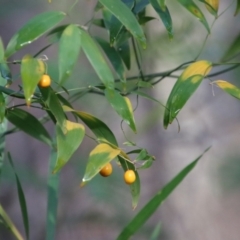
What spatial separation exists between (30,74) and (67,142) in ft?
0.23

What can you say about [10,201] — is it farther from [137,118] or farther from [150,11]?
[150,11]

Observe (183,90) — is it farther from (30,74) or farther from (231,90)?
(30,74)

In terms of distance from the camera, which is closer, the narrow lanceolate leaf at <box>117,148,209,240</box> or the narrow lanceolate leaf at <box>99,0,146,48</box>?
the narrow lanceolate leaf at <box>99,0,146,48</box>

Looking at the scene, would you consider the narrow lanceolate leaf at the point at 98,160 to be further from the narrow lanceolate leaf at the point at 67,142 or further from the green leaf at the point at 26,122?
the green leaf at the point at 26,122

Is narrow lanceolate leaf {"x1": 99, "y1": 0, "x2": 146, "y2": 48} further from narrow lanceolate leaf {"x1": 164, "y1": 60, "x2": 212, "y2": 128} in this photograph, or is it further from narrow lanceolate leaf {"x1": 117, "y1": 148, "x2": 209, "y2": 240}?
narrow lanceolate leaf {"x1": 117, "y1": 148, "x2": 209, "y2": 240}

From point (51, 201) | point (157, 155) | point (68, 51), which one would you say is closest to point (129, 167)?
Answer: point (68, 51)

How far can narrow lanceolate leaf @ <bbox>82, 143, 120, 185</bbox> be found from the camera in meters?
0.33

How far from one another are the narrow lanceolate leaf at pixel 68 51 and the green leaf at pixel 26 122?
16 centimetres

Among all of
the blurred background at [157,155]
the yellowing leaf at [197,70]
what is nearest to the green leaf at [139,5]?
the yellowing leaf at [197,70]

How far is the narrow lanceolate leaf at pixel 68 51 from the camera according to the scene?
1.00 ft

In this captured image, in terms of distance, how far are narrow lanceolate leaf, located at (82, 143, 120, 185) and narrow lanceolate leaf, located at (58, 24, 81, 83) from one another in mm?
75

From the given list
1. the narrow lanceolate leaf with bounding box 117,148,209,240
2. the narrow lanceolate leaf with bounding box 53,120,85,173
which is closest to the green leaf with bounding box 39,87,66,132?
the narrow lanceolate leaf with bounding box 53,120,85,173

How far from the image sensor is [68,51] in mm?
311

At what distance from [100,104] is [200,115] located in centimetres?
23
